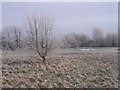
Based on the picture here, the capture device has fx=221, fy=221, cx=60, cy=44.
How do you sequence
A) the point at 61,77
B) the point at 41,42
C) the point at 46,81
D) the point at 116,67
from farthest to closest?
the point at 41,42 → the point at 116,67 → the point at 61,77 → the point at 46,81

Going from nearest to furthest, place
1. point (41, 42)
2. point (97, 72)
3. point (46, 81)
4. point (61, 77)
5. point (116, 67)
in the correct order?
point (46, 81) → point (61, 77) → point (97, 72) → point (116, 67) → point (41, 42)

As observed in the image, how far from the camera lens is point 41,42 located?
13227 mm

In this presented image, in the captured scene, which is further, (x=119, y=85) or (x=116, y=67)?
(x=116, y=67)

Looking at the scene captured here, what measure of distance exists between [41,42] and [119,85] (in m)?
5.69

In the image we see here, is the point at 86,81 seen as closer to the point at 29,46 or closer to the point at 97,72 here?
the point at 97,72

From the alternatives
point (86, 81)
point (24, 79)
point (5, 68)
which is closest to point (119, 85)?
point (86, 81)

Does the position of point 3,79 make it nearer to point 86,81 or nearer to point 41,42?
point 86,81

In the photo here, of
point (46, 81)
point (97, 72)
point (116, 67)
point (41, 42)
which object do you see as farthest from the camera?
point (41, 42)

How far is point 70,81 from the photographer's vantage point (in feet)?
30.2

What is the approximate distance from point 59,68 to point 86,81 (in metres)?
2.31

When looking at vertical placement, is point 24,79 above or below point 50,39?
below

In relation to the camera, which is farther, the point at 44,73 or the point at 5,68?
the point at 5,68

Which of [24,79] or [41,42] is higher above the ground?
[41,42]

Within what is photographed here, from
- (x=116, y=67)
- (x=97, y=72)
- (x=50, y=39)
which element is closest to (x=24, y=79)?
(x=97, y=72)
